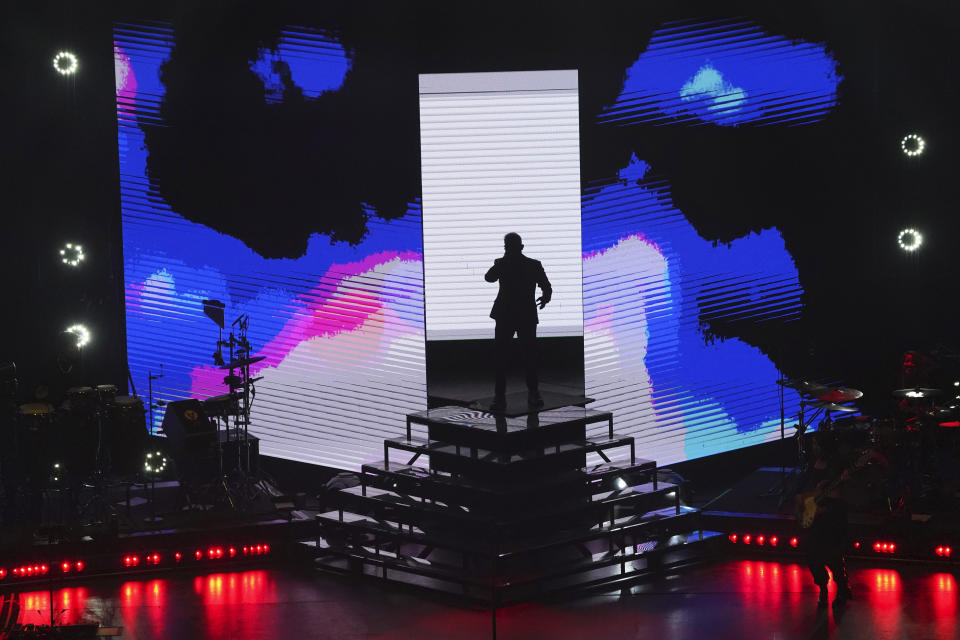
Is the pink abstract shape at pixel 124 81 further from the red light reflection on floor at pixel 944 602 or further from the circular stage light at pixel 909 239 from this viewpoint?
the red light reflection on floor at pixel 944 602

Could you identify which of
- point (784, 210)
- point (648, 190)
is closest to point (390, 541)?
point (648, 190)

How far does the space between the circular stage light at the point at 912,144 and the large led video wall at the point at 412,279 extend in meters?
0.80

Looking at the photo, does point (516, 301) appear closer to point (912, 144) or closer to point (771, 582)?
point (771, 582)

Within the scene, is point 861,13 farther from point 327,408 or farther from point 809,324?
point 327,408

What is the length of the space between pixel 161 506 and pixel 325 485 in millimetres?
1495

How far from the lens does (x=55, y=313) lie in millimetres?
12227

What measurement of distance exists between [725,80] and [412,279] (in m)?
3.55

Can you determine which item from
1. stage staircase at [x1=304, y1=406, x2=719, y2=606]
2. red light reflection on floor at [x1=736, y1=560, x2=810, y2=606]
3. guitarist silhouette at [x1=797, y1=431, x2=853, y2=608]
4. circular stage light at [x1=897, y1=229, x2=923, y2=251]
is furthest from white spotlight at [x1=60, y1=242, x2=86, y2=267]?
circular stage light at [x1=897, y1=229, x2=923, y2=251]

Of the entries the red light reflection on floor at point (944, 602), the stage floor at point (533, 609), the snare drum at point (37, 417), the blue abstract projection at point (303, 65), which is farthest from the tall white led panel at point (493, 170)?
the red light reflection on floor at point (944, 602)

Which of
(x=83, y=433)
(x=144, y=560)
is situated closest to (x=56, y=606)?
(x=144, y=560)

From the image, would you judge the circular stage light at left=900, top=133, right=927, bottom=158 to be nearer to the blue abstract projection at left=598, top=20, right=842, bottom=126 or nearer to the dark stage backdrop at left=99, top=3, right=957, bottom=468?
the dark stage backdrop at left=99, top=3, right=957, bottom=468

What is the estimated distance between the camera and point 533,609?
947 cm

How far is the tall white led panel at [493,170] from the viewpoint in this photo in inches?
462

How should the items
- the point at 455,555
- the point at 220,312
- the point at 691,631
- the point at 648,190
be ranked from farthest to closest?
1. the point at 648,190
2. the point at 220,312
3. the point at 455,555
4. the point at 691,631
